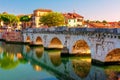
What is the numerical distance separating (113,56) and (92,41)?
147 inches

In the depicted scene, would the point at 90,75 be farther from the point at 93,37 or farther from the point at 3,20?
the point at 3,20

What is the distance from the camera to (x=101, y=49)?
3058 centimetres

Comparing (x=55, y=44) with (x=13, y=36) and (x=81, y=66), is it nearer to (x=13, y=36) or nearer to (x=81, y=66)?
(x=81, y=66)

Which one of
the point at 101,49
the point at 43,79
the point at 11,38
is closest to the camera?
the point at 43,79

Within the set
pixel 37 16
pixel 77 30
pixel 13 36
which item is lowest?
pixel 13 36

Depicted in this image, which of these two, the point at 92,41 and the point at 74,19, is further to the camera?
the point at 74,19

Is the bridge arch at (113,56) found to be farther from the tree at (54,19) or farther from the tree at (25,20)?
the tree at (25,20)

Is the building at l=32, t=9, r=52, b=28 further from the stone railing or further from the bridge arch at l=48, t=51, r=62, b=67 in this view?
the bridge arch at l=48, t=51, r=62, b=67

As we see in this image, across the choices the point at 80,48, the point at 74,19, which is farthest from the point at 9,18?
the point at 80,48

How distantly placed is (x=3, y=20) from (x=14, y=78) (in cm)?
7788

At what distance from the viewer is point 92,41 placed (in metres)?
32.6

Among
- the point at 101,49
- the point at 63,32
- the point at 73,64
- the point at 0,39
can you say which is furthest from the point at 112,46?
the point at 0,39

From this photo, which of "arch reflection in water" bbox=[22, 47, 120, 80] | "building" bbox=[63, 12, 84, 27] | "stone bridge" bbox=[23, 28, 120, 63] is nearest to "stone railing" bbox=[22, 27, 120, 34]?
"stone bridge" bbox=[23, 28, 120, 63]

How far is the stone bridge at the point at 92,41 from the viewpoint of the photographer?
28.5 meters
